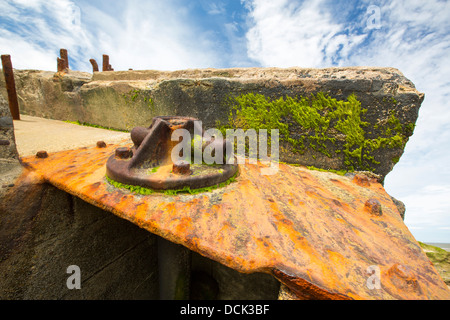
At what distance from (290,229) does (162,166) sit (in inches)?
33.2

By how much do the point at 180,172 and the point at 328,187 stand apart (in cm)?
103

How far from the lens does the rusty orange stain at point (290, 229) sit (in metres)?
0.67

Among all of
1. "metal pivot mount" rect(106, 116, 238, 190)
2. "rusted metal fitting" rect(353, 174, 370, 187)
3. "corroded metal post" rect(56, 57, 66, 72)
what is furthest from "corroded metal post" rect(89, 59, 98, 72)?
"rusted metal fitting" rect(353, 174, 370, 187)

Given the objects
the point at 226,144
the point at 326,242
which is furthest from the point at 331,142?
the point at 326,242

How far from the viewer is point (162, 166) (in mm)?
1289

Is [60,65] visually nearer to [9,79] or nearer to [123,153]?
[9,79]

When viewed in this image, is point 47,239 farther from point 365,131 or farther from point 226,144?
point 365,131

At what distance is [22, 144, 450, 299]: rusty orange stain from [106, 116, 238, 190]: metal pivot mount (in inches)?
3.0

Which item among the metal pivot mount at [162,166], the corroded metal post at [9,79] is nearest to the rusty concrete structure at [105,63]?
the corroded metal post at [9,79]

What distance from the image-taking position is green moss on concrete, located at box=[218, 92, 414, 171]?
1581 millimetres

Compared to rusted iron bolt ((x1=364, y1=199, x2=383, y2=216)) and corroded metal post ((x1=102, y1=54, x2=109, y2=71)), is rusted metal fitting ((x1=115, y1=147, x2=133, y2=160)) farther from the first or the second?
corroded metal post ((x1=102, y1=54, x2=109, y2=71))

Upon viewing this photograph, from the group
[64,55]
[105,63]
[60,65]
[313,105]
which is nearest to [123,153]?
[313,105]

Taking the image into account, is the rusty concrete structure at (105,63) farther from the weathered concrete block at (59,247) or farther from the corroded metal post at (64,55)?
the weathered concrete block at (59,247)

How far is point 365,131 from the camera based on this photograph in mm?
1621
